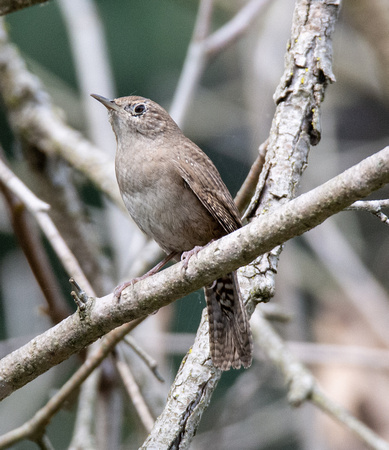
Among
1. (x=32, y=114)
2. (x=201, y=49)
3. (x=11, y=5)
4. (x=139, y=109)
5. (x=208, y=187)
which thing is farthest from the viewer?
(x=32, y=114)

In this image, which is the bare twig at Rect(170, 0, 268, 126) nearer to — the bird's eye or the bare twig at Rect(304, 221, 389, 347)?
the bird's eye

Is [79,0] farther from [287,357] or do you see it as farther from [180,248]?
[287,357]

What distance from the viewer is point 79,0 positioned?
225 inches

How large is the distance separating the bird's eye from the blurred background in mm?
750

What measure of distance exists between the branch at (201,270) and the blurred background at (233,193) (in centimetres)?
129

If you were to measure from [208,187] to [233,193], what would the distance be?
2.60 ft

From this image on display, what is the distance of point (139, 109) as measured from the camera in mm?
3570

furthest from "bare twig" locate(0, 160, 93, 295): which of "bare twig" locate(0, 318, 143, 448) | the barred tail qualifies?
the barred tail

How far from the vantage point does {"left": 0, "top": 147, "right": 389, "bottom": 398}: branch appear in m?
1.75

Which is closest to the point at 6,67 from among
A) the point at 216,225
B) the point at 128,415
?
the point at 216,225

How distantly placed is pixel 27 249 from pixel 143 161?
0.97m

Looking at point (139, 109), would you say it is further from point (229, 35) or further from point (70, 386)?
→ point (70, 386)

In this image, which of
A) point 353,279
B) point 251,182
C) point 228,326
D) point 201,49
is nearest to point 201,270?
point 228,326

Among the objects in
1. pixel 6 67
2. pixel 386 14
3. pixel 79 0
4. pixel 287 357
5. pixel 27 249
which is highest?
pixel 79 0
